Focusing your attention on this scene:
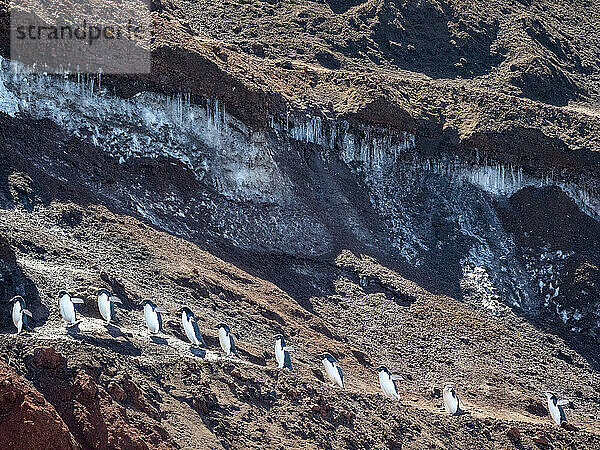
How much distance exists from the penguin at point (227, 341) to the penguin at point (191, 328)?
0.48 metres

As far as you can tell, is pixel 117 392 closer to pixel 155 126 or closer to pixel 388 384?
pixel 388 384

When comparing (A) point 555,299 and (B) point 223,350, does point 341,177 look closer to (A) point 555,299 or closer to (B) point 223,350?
(A) point 555,299

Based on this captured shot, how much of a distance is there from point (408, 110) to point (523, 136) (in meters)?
4.93

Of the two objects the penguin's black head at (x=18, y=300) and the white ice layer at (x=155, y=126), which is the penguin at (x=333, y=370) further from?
the white ice layer at (x=155, y=126)

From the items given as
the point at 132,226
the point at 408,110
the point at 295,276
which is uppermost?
the point at 408,110

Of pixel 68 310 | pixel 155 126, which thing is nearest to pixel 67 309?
pixel 68 310

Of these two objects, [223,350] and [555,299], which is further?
[555,299]

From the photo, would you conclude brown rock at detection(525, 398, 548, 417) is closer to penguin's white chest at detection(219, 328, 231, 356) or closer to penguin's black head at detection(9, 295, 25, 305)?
penguin's white chest at detection(219, 328, 231, 356)

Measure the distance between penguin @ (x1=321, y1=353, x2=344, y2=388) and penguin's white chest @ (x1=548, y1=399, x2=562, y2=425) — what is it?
23.8 ft

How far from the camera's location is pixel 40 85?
30844 millimetres

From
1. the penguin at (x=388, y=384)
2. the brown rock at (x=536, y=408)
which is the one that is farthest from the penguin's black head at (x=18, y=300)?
the brown rock at (x=536, y=408)

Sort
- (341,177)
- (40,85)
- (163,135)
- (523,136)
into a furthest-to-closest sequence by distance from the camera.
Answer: (523,136) → (341,177) → (163,135) → (40,85)

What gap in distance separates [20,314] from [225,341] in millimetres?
5258

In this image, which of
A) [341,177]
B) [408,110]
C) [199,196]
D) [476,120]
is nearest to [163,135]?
[199,196]
